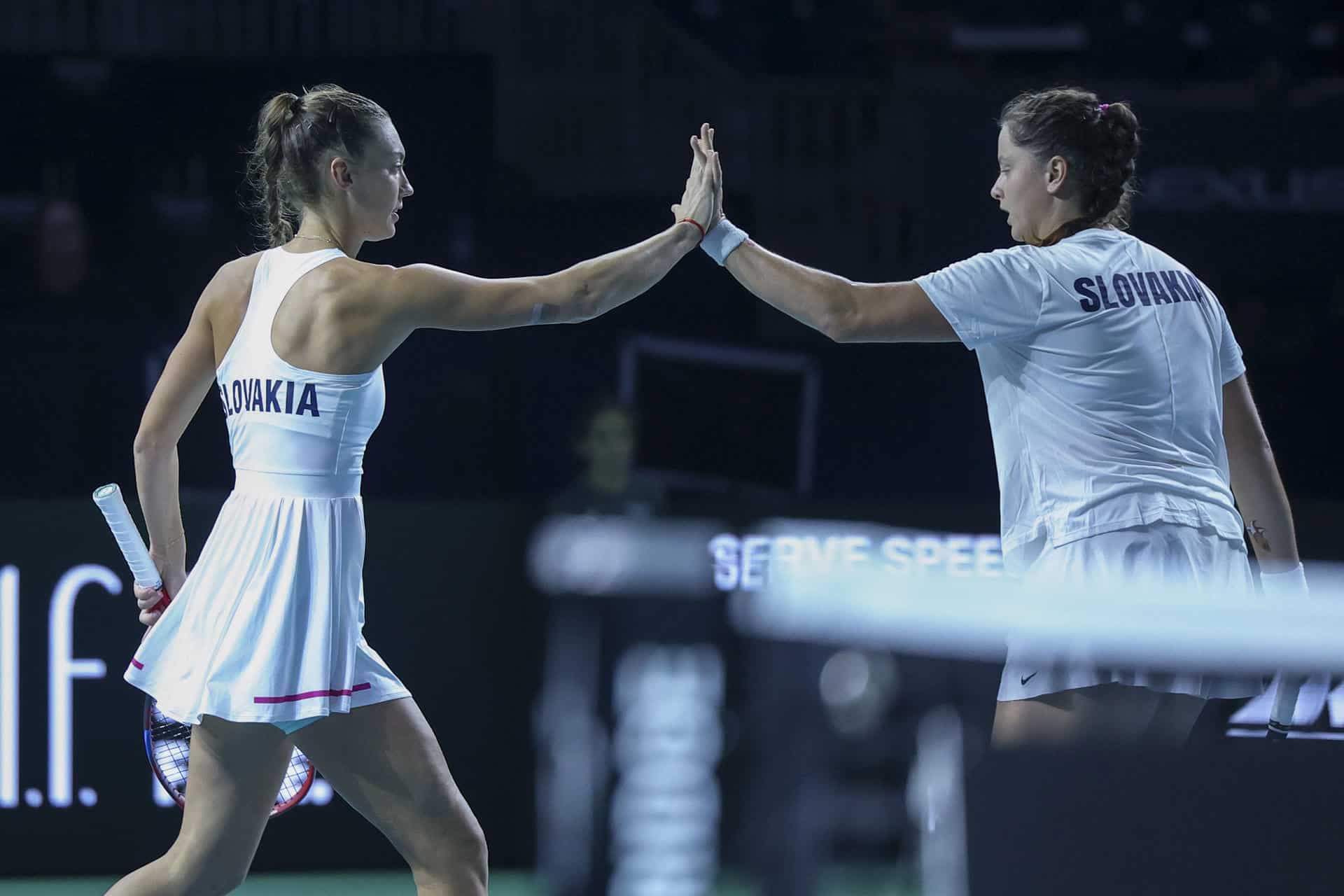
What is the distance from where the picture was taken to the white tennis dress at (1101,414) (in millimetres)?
2398

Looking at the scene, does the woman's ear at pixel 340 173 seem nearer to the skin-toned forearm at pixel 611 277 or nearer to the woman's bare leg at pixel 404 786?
the skin-toned forearm at pixel 611 277

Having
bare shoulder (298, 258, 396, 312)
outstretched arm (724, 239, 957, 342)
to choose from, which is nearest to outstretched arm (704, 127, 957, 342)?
outstretched arm (724, 239, 957, 342)

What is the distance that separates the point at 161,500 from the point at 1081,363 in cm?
158

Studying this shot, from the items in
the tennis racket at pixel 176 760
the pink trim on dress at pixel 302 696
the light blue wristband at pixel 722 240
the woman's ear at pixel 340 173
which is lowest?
the tennis racket at pixel 176 760

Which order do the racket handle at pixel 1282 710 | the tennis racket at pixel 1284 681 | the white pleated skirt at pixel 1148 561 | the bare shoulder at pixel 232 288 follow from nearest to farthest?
the tennis racket at pixel 1284 681 < the racket handle at pixel 1282 710 < the white pleated skirt at pixel 1148 561 < the bare shoulder at pixel 232 288

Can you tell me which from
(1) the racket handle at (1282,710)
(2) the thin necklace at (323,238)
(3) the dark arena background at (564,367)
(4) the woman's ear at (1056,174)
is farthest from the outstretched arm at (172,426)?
(1) the racket handle at (1282,710)

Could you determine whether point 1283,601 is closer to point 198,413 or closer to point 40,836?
point 40,836

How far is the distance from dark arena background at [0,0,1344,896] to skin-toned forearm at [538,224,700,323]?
2.94ft

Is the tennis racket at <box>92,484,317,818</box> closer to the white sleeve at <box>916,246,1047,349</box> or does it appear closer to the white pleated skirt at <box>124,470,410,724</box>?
the white pleated skirt at <box>124,470,410,724</box>

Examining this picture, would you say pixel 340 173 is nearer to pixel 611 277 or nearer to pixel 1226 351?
pixel 611 277

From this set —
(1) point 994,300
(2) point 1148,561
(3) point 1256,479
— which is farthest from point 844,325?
(3) point 1256,479

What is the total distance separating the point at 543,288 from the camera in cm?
268

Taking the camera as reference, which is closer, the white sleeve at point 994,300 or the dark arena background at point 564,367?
the white sleeve at point 994,300

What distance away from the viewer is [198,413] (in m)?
5.54
